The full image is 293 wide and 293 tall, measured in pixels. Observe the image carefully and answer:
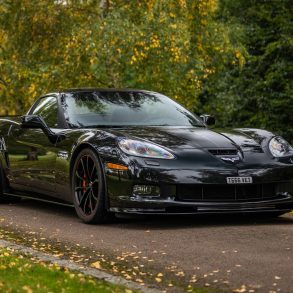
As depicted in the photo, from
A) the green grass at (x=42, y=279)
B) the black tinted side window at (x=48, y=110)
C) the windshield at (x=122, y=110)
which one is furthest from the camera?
the black tinted side window at (x=48, y=110)

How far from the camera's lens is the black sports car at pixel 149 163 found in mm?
8117

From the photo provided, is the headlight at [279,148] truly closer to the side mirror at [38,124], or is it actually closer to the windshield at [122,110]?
the windshield at [122,110]

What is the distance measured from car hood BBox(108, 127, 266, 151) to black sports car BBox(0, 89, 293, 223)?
A: 10mm

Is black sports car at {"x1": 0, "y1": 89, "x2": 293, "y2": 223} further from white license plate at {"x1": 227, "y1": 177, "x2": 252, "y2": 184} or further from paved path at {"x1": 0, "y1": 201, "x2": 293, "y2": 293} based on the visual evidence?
paved path at {"x1": 0, "y1": 201, "x2": 293, "y2": 293}

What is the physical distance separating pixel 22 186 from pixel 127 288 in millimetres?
5426

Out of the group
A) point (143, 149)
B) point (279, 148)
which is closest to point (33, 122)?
point (143, 149)

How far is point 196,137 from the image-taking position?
338 inches

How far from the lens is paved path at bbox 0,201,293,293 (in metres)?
5.68

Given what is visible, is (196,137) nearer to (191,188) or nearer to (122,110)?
(191,188)

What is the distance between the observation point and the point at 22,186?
10.5 m

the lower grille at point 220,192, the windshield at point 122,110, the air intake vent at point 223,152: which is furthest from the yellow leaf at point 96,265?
the windshield at point 122,110

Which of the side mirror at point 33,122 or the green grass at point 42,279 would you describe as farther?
the side mirror at point 33,122

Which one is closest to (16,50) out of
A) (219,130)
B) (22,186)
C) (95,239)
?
(22,186)

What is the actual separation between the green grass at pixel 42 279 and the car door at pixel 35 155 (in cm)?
334
